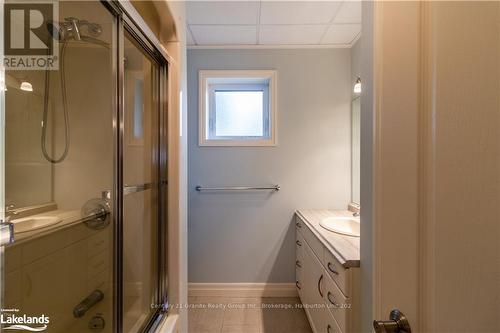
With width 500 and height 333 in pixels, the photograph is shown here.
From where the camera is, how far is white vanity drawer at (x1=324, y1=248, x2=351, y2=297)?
45.6 inches

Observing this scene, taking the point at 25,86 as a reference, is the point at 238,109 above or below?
above

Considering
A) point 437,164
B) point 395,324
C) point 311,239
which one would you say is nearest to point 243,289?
point 311,239

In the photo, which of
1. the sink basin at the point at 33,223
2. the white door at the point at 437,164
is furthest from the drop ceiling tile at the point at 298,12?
the sink basin at the point at 33,223

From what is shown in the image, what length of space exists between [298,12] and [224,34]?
66cm

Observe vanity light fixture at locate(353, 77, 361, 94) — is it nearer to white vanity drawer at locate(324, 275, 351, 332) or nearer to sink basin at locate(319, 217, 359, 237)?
sink basin at locate(319, 217, 359, 237)

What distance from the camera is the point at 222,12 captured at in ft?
5.98

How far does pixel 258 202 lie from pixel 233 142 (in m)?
0.64

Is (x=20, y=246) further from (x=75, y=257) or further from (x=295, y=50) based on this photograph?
(x=295, y=50)

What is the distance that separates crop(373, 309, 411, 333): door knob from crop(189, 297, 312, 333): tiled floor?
5.39 feet

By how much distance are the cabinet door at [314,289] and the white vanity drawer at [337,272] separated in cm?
17

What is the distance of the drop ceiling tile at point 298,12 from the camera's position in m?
1.73

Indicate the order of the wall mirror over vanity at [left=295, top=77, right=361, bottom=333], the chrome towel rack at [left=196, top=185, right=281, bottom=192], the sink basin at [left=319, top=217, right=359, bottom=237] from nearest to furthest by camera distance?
the wall mirror over vanity at [left=295, top=77, right=361, bottom=333]
the sink basin at [left=319, top=217, right=359, bottom=237]
the chrome towel rack at [left=196, top=185, right=281, bottom=192]

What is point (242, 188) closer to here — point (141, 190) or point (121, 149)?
point (141, 190)

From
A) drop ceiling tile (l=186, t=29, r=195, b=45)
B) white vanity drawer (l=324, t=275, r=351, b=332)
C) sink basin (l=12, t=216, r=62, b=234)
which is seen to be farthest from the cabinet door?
drop ceiling tile (l=186, t=29, r=195, b=45)
